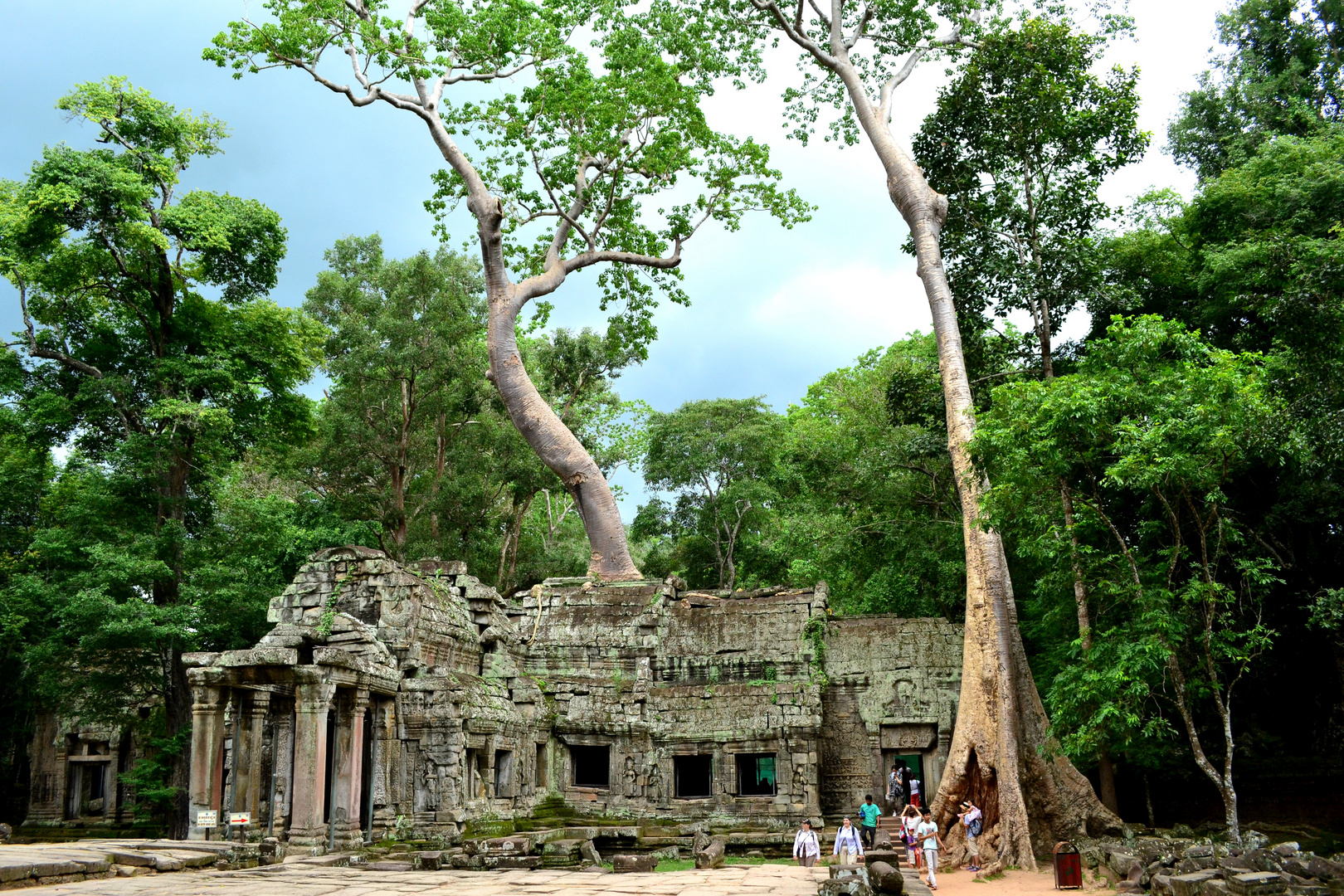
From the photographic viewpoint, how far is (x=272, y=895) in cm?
Result: 888

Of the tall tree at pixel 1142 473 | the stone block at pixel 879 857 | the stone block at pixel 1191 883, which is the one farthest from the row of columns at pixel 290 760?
the stone block at pixel 1191 883

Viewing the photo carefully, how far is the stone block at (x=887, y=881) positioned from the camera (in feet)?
30.3

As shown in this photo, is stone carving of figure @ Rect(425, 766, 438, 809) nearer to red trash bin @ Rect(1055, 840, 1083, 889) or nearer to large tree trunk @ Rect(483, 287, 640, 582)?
large tree trunk @ Rect(483, 287, 640, 582)

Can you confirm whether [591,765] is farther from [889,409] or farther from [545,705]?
[889,409]

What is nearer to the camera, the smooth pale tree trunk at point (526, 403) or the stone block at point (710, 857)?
the stone block at point (710, 857)

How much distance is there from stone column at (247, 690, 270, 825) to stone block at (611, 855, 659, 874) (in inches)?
204

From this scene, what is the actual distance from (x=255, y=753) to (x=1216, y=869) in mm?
11966

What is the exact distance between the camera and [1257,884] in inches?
324

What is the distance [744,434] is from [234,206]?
49.4 feet

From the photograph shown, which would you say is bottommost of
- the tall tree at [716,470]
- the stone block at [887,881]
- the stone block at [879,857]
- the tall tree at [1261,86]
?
the stone block at [879,857]

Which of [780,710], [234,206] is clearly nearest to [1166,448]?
[780,710]

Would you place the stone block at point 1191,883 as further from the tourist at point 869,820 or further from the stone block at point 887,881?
the tourist at point 869,820

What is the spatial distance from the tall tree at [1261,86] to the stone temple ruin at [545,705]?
42.1 feet

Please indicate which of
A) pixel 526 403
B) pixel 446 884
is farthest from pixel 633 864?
pixel 526 403
